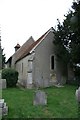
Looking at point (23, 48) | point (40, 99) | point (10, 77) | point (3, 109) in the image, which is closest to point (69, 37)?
point (10, 77)

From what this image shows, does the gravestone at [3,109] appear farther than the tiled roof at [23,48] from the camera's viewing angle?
No

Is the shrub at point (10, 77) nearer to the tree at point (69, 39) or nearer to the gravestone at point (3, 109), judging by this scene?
the tree at point (69, 39)

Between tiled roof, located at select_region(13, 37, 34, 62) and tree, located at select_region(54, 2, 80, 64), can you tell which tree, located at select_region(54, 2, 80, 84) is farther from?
tiled roof, located at select_region(13, 37, 34, 62)

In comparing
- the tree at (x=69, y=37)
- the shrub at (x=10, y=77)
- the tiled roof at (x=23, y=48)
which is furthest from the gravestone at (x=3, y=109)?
the tiled roof at (x=23, y=48)

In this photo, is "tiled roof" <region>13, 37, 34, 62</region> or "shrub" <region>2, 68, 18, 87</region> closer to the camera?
"shrub" <region>2, 68, 18, 87</region>

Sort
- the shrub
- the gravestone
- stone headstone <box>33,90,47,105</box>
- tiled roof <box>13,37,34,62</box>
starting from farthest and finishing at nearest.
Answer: tiled roof <box>13,37,34,62</box> → the shrub → stone headstone <box>33,90,47,105</box> → the gravestone

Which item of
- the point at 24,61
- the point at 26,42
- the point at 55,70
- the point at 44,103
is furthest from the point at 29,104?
the point at 26,42

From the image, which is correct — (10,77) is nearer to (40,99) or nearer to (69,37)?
(69,37)

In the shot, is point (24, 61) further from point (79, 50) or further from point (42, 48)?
point (79, 50)

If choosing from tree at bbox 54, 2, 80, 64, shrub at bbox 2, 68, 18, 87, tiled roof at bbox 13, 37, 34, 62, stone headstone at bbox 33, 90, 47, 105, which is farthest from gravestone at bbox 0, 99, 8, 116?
tiled roof at bbox 13, 37, 34, 62

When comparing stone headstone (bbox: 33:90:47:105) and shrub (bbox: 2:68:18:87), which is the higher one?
shrub (bbox: 2:68:18:87)

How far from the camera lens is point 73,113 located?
14.8m

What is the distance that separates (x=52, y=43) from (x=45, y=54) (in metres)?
1.53

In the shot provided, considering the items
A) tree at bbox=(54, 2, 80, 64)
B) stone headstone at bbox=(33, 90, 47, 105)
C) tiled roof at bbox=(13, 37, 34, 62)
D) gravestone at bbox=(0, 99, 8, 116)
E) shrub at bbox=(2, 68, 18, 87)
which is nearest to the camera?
gravestone at bbox=(0, 99, 8, 116)
